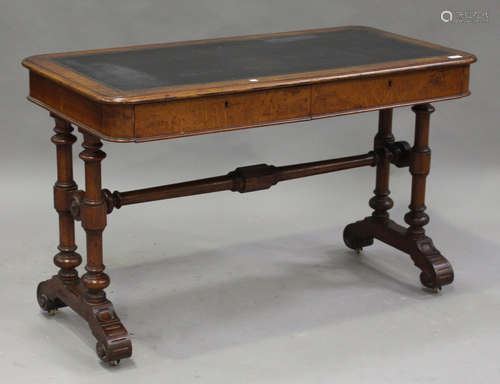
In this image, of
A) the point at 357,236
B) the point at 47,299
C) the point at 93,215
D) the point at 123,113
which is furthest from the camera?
the point at 357,236

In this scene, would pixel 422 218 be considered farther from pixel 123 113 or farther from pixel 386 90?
pixel 123 113

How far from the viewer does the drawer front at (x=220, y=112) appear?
4129mm

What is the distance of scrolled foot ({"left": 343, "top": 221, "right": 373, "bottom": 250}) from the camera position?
216 inches

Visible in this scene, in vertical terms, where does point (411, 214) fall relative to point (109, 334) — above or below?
above

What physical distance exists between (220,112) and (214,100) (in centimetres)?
5

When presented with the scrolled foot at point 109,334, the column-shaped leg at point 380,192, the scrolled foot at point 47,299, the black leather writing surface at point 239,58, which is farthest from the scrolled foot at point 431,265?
the scrolled foot at point 47,299

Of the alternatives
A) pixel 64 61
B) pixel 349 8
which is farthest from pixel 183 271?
pixel 349 8

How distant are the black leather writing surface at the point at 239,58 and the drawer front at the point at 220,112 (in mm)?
105

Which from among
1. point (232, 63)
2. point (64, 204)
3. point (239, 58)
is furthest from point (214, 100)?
point (64, 204)

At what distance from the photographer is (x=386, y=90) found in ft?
15.0

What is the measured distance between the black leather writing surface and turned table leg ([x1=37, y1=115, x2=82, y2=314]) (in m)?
0.27

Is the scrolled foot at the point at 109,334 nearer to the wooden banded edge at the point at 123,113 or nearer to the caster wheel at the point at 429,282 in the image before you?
the wooden banded edge at the point at 123,113

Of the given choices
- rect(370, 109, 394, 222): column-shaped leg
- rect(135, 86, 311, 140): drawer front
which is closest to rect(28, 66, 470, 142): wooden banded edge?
rect(135, 86, 311, 140): drawer front

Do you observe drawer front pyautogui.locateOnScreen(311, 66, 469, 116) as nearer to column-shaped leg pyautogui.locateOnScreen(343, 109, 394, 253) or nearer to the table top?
the table top
